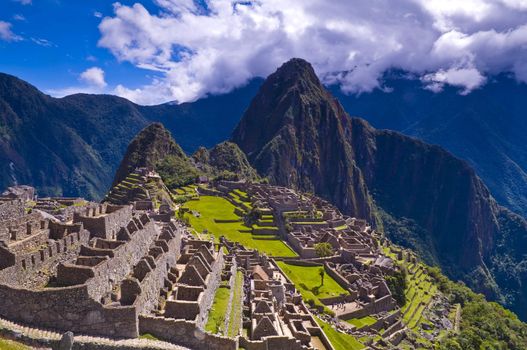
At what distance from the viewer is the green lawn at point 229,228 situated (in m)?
72.8

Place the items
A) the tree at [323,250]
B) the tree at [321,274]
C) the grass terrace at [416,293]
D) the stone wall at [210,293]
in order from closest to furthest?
1. the stone wall at [210,293]
2. the tree at [321,274]
3. the grass terrace at [416,293]
4. the tree at [323,250]

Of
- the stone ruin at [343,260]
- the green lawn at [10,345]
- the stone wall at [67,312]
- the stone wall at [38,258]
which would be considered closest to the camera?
the green lawn at [10,345]

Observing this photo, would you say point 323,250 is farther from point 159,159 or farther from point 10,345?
point 159,159

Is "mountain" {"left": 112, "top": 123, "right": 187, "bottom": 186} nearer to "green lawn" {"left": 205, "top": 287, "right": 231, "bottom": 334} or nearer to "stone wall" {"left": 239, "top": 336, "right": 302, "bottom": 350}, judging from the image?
"green lawn" {"left": 205, "top": 287, "right": 231, "bottom": 334}

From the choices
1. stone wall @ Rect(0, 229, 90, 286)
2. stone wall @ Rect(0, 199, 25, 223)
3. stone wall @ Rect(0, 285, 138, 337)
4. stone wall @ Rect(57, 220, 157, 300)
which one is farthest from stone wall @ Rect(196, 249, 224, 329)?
stone wall @ Rect(0, 199, 25, 223)

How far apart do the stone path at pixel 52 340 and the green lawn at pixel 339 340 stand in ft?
Answer: 72.3

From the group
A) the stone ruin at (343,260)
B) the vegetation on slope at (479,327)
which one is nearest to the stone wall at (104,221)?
the stone ruin at (343,260)

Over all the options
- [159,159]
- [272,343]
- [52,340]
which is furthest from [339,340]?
[159,159]

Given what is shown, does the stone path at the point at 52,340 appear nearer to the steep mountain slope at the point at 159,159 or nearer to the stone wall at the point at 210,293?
the stone wall at the point at 210,293

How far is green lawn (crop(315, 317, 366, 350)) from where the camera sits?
41625 millimetres

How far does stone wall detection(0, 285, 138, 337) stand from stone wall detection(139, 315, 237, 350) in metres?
1.16

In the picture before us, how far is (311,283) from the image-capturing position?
201ft

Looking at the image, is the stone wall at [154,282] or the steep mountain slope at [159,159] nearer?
the stone wall at [154,282]

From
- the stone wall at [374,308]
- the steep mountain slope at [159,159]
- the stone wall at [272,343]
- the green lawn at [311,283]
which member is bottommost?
the stone wall at [374,308]
